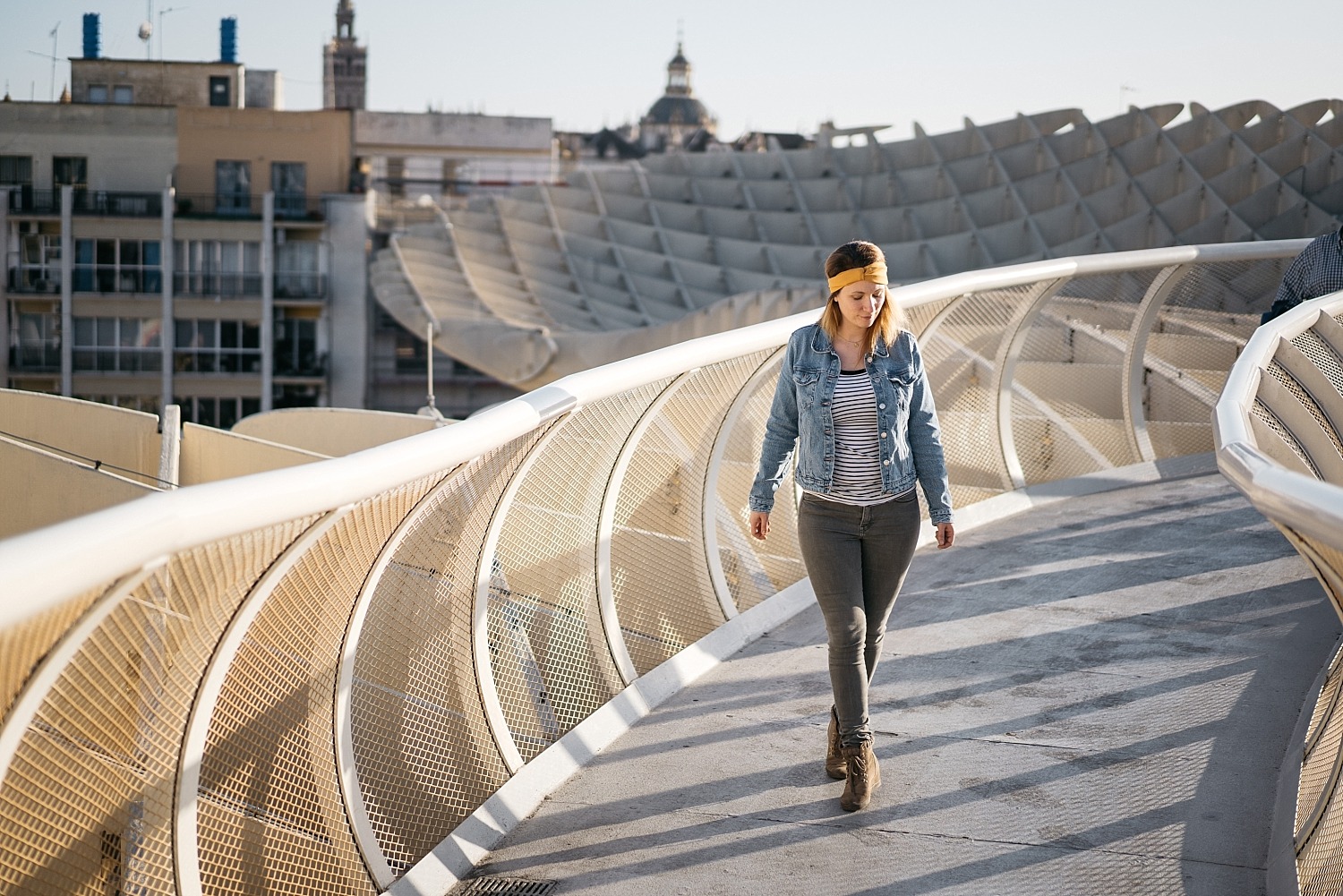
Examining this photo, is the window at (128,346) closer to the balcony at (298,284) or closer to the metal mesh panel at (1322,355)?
the balcony at (298,284)

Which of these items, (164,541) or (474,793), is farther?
(474,793)

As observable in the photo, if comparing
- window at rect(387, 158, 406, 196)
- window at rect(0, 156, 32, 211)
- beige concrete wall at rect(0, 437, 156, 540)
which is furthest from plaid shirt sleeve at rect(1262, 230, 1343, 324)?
window at rect(387, 158, 406, 196)

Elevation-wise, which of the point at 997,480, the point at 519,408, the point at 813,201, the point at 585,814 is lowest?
the point at 585,814

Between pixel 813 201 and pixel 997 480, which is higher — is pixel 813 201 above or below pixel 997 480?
above

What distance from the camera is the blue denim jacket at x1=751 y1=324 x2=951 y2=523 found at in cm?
391

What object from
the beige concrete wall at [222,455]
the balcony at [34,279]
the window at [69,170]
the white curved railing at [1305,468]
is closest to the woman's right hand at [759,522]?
the white curved railing at [1305,468]

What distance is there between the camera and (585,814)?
3920mm

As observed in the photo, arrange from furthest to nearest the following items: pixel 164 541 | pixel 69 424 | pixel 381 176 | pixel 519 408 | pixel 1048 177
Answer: pixel 381 176 → pixel 1048 177 → pixel 69 424 → pixel 519 408 → pixel 164 541

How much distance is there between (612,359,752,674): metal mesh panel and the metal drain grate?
57.0 inches

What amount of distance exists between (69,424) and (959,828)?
11.7 metres

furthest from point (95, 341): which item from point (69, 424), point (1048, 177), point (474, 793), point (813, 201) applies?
point (474, 793)

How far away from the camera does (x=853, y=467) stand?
12.8 ft

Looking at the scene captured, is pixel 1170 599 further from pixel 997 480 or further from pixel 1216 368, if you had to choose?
pixel 1216 368

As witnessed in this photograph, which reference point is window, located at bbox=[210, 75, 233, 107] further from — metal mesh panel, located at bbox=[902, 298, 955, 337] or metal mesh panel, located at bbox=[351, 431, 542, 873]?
metal mesh panel, located at bbox=[351, 431, 542, 873]
